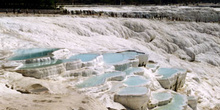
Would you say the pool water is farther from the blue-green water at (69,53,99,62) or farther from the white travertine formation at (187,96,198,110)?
the white travertine formation at (187,96,198,110)

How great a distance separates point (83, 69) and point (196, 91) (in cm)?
569

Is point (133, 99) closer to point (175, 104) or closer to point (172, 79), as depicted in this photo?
point (175, 104)

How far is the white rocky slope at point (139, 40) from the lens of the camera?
12016 millimetres

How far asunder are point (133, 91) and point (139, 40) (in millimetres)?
11749

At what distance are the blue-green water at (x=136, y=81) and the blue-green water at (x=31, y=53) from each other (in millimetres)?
3454

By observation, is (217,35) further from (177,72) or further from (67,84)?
(67,84)

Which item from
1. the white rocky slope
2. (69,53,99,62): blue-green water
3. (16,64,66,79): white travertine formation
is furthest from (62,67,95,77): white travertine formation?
the white rocky slope

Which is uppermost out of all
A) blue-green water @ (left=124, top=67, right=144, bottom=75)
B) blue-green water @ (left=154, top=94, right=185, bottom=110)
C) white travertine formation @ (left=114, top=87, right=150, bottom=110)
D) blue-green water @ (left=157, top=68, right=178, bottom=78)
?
blue-green water @ (left=124, top=67, right=144, bottom=75)

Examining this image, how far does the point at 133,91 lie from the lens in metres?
7.93

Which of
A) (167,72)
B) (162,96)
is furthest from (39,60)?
(167,72)

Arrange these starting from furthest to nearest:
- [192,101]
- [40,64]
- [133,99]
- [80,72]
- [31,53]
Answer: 1. [31,53]
2. [192,101]
3. [40,64]
4. [80,72]
5. [133,99]

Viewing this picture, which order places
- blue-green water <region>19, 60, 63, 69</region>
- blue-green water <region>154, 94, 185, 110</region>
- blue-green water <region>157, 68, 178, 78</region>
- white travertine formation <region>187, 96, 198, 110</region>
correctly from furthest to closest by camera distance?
blue-green water <region>157, 68, 178, 78</region> → white travertine formation <region>187, 96, 198, 110</region> → blue-green water <region>19, 60, 63, 69</region> → blue-green water <region>154, 94, 185, 110</region>

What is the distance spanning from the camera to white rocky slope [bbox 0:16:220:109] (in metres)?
12.0

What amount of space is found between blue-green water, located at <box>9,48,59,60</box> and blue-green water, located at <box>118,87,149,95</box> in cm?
378
